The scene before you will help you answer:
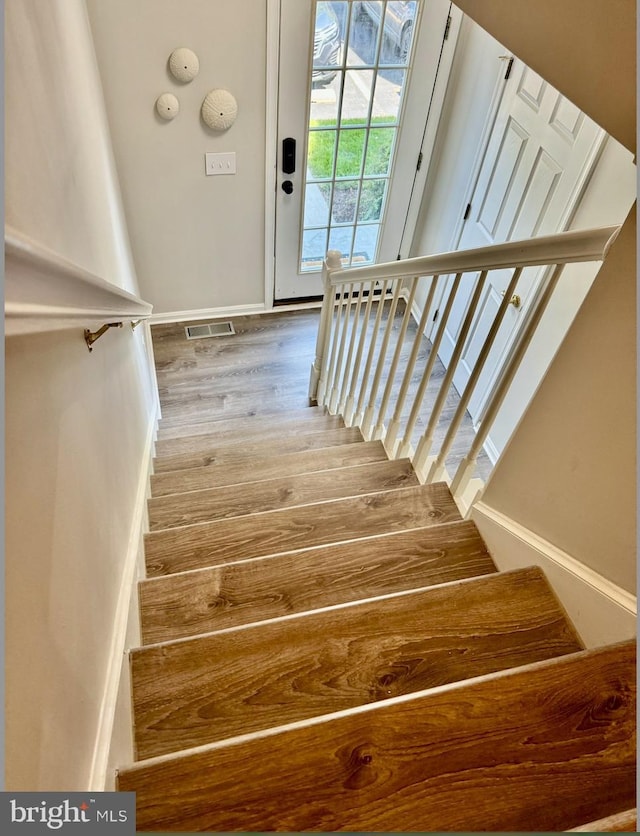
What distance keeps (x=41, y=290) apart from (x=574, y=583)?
1207 mm

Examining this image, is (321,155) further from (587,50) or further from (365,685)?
(365,685)

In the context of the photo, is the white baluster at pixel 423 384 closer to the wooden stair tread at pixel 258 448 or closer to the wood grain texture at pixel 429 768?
the wooden stair tread at pixel 258 448

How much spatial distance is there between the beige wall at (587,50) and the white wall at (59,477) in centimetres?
95

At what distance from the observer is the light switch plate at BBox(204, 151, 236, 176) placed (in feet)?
10.4

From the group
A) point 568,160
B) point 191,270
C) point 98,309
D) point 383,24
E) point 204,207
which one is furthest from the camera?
point 191,270

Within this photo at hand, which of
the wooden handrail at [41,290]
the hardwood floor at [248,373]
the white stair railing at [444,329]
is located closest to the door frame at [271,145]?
the hardwood floor at [248,373]

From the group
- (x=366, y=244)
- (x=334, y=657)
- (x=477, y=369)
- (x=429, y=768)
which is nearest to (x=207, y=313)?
(x=366, y=244)

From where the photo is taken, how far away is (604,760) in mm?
947

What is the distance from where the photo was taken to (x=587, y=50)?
884 mm

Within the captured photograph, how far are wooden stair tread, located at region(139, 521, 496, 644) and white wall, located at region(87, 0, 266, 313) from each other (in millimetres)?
2484

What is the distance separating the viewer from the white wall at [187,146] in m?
2.70

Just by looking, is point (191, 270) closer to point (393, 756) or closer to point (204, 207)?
point (204, 207)

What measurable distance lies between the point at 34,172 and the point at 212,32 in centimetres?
210

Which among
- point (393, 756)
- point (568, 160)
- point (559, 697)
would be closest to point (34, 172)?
point (393, 756)
